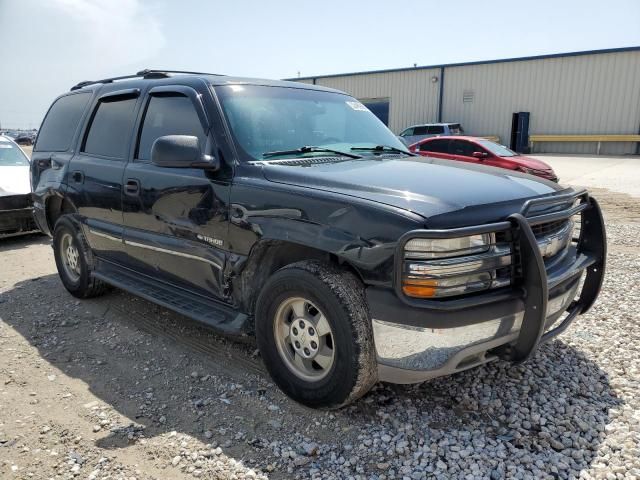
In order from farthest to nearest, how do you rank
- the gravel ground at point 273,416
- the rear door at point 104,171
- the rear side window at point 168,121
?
the rear door at point 104,171 < the rear side window at point 168,121 < the gravel ground at point 273,416

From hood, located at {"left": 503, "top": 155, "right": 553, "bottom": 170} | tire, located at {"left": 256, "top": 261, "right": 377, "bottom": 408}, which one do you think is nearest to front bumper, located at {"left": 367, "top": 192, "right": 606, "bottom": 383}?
tire, located at {"left": 256, "top": 261, "right": 377, "bottom": 408}

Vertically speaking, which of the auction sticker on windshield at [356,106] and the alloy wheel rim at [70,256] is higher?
the auction sticker on windshield at [356,106]

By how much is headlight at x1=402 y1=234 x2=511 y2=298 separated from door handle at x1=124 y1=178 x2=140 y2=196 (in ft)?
7.82

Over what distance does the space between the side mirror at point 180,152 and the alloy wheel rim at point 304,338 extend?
→ 1.04m

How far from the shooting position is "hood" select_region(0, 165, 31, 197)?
7.45 m

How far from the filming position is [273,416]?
2.95m

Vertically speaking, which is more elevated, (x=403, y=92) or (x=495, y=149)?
(x=403, y=92)

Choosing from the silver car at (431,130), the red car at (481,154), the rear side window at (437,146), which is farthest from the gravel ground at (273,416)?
the silver car at (431,130)

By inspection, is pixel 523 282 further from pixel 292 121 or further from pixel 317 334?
pixel 292 121

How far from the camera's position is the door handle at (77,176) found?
15.1 ft

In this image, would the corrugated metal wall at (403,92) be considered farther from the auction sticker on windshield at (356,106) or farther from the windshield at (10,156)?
the auction sticker on windshield at (356,106)

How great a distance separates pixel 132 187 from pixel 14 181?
506cm

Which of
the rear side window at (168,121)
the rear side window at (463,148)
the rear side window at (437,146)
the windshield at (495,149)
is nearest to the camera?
the rear side window at (168,121)

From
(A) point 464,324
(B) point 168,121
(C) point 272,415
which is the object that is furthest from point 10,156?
(A) point 464,324
